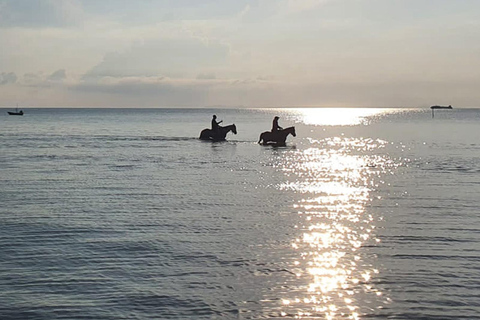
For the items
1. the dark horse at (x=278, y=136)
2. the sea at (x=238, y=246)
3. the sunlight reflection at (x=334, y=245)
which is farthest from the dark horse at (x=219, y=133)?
the sea at (x=238, y=246)

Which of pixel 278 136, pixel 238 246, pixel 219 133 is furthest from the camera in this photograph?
pixel 219 133

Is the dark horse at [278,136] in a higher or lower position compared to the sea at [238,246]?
higher

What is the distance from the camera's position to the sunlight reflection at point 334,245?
9.84 meters

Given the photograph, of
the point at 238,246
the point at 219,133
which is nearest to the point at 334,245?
the point at 238,246

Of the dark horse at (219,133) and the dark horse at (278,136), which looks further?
the dark horse at (219,133)

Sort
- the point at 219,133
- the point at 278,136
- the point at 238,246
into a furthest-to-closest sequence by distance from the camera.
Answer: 1. the point at 219,133
2. the point at 278,136
3. the point at 238,246

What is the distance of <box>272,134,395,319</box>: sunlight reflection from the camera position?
9844 millimetres

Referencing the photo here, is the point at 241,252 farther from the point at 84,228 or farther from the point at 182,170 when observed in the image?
the point at 182,170

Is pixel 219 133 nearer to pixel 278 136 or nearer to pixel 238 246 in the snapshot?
pixel 278 136

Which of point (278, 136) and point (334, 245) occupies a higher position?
point (278, 136)

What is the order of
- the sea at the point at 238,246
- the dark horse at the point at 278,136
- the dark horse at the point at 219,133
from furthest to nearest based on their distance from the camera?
the dark horse at the point at 219,133
the dark horse at the point at 278,136
the sea at the point at 238,246

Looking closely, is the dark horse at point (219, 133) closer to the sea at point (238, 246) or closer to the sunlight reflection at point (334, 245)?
the sunlight reflection at point (334, 245)

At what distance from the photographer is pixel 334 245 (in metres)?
13.7

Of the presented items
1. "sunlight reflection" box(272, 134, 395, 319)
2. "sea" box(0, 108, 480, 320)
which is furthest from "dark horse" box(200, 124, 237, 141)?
"sea" box(0, 108, 480, 320)
